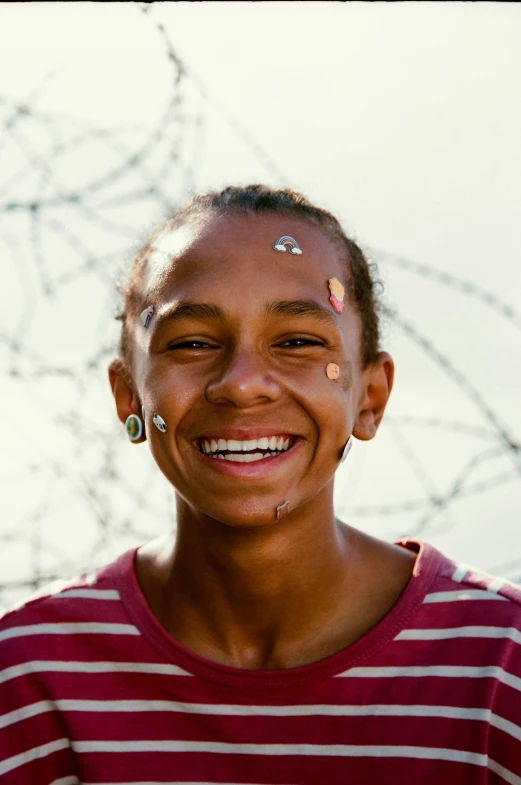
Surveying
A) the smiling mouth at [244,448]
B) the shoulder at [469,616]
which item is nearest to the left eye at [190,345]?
the smiling mouth at [244,448]

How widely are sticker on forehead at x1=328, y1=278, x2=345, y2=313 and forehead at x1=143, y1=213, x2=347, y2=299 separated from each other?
0.02 m

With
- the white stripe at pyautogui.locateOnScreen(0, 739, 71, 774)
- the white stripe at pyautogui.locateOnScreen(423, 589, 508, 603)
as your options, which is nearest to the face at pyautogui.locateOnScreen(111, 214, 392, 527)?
the white stripe at pyautogui.locateOnScreen(423, 589, 508, 603)

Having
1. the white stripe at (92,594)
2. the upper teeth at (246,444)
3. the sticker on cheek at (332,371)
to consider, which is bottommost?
the white stripe at (92,594)

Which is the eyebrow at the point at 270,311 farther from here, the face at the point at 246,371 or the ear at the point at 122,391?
the ear at the point at 122,391

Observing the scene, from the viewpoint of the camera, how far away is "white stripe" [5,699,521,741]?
2.25 meters

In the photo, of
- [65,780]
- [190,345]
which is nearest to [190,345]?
[190,345]

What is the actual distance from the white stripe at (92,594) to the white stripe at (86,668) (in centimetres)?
17

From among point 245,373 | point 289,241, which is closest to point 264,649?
point 245,373

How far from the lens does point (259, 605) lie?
254cm

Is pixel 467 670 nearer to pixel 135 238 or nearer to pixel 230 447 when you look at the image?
pixel 230 447

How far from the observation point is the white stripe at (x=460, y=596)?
2395mm

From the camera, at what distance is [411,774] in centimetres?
224

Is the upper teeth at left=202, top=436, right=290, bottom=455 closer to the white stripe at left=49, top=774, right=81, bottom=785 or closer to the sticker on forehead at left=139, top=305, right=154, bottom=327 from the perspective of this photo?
the sticker on forehead at left=139, top=305, right=154, bottom=327

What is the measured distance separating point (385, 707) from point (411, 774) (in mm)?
146
